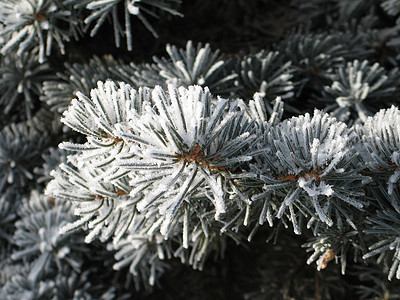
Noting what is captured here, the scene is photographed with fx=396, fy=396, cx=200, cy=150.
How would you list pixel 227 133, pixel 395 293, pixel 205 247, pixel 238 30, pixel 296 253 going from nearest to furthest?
pixel 227 133
pixel 205 247
pixel 395 293
pixel 296 253
pixel 238 30

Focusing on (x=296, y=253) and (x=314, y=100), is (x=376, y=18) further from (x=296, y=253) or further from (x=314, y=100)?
(x=296, y=253)

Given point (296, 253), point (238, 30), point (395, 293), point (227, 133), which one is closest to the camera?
point (227, 133)

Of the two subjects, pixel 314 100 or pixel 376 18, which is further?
pixel 376 18

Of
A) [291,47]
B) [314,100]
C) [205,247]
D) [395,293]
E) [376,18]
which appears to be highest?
[376,18]

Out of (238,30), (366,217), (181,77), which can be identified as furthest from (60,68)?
(366,217)

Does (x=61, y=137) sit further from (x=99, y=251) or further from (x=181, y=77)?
(x=181, y=77)

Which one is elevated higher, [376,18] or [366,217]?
[376,18]

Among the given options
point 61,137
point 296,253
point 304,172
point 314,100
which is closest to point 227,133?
point 304,172
